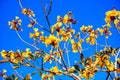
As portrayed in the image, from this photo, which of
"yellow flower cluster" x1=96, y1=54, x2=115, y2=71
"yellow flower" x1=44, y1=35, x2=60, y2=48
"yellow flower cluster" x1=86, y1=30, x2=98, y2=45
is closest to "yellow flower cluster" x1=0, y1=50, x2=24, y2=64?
"yellow flower" x1=44, y1=35, x2=60, y2=48

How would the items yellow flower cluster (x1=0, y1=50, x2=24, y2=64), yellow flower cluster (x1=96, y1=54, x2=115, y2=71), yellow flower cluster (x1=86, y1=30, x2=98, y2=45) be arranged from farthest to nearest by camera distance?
yellow flower cluster (x1=86, y1=30, x2=98, y2=45) → yellow flower cluster (x1=0, y1=50, x2=24, y2=64) → yellow flower cluster (x1=96, y1=54, x2=115, y2=71)

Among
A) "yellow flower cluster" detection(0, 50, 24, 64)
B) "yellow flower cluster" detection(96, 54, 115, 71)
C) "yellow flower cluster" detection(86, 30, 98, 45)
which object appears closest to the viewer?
"yellow flower cluster" detection(96, 54, 115, 71)

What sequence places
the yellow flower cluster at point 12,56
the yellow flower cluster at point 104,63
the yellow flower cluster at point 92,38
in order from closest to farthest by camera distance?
the yellow flower cluster at point 104,63 → the yellow flower cluster at point 12,56 → the yellow flower cluster at point 92,38

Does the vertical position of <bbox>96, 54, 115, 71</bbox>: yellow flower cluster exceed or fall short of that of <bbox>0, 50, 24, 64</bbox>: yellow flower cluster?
it falls short

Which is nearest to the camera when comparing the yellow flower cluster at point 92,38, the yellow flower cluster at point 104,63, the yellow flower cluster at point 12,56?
the yellow flower cluster at point 104,63

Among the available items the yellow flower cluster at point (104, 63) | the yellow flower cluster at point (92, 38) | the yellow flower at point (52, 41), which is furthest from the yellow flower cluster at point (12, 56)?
the yellow flower cluster at point (92, 38)

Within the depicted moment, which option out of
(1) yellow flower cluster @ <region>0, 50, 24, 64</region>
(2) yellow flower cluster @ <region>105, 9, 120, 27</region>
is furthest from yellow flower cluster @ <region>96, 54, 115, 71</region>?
(1) yellow flower cluster @ <region>0, 50, 24, 64</region>

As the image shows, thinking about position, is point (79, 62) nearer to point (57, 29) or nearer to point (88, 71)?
point (88, 71)

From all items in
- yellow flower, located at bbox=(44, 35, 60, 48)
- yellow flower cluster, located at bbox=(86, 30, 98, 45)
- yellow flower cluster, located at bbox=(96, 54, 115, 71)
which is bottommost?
yellow flower cluster, located at bbox=(96, 54, 115, 71)

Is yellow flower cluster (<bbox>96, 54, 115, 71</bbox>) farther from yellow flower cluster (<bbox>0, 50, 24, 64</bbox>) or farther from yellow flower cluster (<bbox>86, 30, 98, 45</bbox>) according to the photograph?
yellow flower cluster (<bbox>86, 30, 98, 45</bbox>)

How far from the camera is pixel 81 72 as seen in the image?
3174 mm

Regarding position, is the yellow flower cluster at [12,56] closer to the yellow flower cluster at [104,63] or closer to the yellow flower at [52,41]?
the yellow flower at [52,41]

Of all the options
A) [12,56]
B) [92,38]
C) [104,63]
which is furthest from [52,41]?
[92,38]

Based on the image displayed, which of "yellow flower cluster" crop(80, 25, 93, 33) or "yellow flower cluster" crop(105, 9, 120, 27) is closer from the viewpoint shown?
"yellow flower cluster" crop(105, 9, 120, 27)
